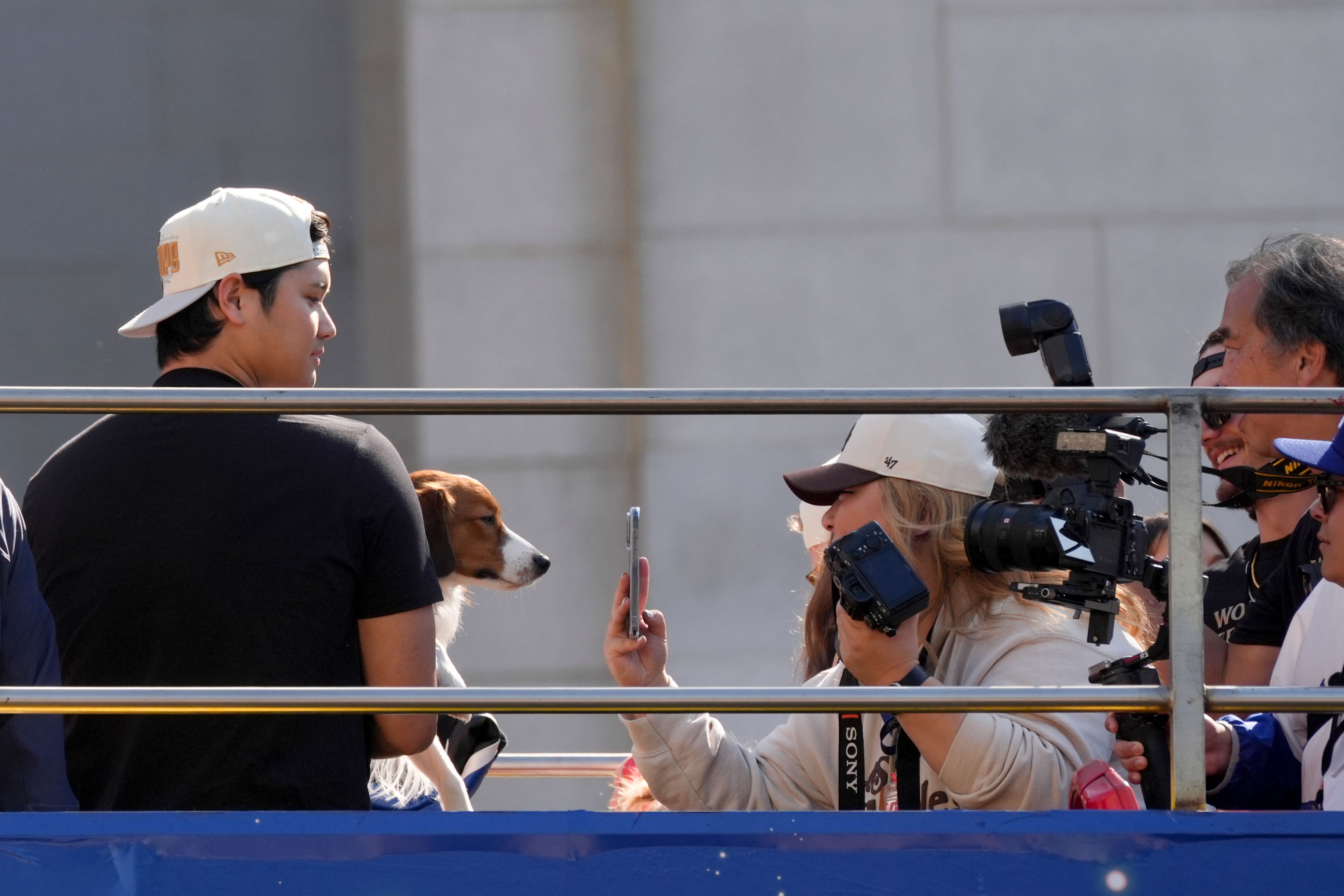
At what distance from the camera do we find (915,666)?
2.10m

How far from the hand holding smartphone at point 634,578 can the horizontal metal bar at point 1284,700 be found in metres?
0.85

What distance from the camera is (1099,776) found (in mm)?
2008

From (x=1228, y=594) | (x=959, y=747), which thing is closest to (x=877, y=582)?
(x=959, y=747)

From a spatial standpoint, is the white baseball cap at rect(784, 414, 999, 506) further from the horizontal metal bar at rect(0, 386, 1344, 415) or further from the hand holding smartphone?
the horizontal metal bar at rect(0, 386, 1344, 415)

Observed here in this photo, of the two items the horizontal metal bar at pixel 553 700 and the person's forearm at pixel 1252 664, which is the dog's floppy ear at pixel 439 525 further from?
the horizontal metal bar at pixel 553 700

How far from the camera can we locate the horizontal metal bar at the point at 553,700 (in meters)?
1.75

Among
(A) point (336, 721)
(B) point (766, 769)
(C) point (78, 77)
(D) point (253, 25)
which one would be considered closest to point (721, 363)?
(D) point (253, 25)

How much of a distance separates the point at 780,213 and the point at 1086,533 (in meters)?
3.91

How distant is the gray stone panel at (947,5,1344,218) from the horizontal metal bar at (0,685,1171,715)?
4.18 meters

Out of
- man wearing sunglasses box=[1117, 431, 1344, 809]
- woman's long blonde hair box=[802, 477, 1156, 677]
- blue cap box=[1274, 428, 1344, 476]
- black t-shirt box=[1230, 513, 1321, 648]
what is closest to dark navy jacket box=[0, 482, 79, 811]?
woman's long blonde hair box=[802, 477, 1156, 677]

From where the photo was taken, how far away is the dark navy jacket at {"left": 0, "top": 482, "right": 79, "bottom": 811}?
6.38 feet

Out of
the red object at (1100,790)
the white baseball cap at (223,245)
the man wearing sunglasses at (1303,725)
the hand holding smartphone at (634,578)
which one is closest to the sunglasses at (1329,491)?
the man wearing sunglasses at (1303,725)

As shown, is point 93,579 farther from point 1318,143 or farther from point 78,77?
point 1318,143

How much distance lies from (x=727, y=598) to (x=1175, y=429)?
13.1ft
